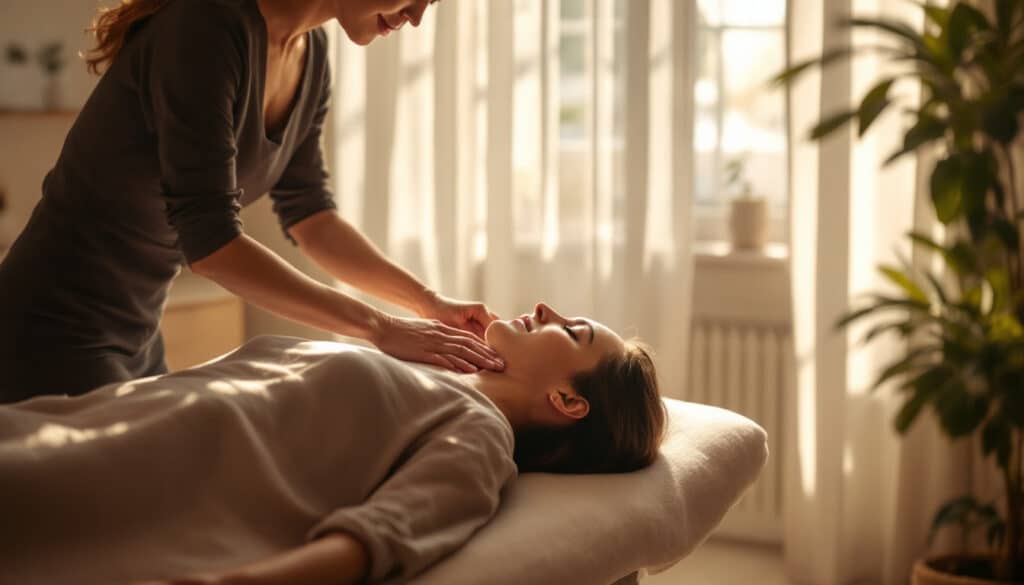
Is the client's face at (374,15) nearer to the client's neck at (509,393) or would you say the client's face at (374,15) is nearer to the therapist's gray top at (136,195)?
the therapist's gray top at (136,195)

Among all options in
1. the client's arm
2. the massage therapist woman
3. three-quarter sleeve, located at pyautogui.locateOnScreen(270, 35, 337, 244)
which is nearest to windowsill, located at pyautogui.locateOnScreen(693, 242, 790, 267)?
three-quarter sleeve, located at pyautogui.locateOnScreen(270, 35, 337, 244)

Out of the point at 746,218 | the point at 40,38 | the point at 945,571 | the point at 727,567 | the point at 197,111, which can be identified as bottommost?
the point at 727,567

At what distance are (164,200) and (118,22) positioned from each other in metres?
0.25

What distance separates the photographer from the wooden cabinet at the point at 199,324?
3246 millimetres

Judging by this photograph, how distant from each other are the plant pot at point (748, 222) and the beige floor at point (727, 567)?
2.71 ft

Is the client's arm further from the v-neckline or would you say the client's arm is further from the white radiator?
the white radiator

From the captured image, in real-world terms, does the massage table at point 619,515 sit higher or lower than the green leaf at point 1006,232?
lower

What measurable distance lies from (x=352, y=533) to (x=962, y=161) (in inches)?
60.6

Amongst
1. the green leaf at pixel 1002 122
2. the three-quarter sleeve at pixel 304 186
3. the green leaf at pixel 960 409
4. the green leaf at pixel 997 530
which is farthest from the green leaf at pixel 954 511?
the three-quarter sleeve at pixel 304 186

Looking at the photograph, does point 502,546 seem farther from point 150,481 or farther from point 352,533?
point 150,481

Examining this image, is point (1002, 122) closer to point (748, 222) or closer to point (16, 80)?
point (748, 222)

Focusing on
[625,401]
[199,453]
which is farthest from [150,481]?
[625,401]

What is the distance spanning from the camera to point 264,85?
170 cm

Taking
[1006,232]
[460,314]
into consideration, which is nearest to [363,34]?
[460,314]
